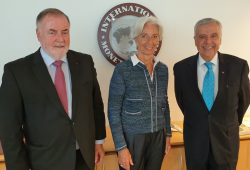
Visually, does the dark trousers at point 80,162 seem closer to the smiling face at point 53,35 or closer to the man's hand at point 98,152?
the man's hand at point 98,152

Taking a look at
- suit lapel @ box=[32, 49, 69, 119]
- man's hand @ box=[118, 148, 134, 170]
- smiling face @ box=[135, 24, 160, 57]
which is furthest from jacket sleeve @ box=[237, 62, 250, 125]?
suit lapel @ box=[32, 49, 69, 119]

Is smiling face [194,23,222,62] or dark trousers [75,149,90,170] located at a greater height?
smiling face [194,23,222,62]

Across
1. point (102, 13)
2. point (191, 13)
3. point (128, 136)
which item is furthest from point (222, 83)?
point (102, 13)

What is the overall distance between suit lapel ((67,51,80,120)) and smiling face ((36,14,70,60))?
0.10m

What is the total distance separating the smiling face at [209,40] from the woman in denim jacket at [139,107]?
366 mm

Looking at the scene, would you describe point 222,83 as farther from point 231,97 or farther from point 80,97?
point 80,97

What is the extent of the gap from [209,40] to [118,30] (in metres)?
0.97

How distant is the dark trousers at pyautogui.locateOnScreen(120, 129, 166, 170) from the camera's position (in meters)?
1.50

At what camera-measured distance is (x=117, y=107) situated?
1.50 meters

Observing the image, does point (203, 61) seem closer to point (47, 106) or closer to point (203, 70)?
point (203, 70)

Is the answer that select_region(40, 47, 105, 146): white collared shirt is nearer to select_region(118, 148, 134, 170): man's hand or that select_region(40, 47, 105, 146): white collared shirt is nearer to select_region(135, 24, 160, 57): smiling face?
select_region(118, 148, 134, 170): man's hand

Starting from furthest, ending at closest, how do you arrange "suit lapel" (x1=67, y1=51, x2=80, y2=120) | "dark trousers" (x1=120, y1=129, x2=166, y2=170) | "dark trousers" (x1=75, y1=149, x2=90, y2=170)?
"dark trousers" (x1=120, y1=129, x2=166, y2=170)
"dark trousers" (x1=75, y1=149, x2=90, y2=170)
"suit lapel" (x1=67, y1=51, x2=80, y2=120)

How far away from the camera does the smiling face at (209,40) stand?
5.25 ft

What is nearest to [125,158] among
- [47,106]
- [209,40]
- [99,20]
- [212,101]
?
[47,106]
